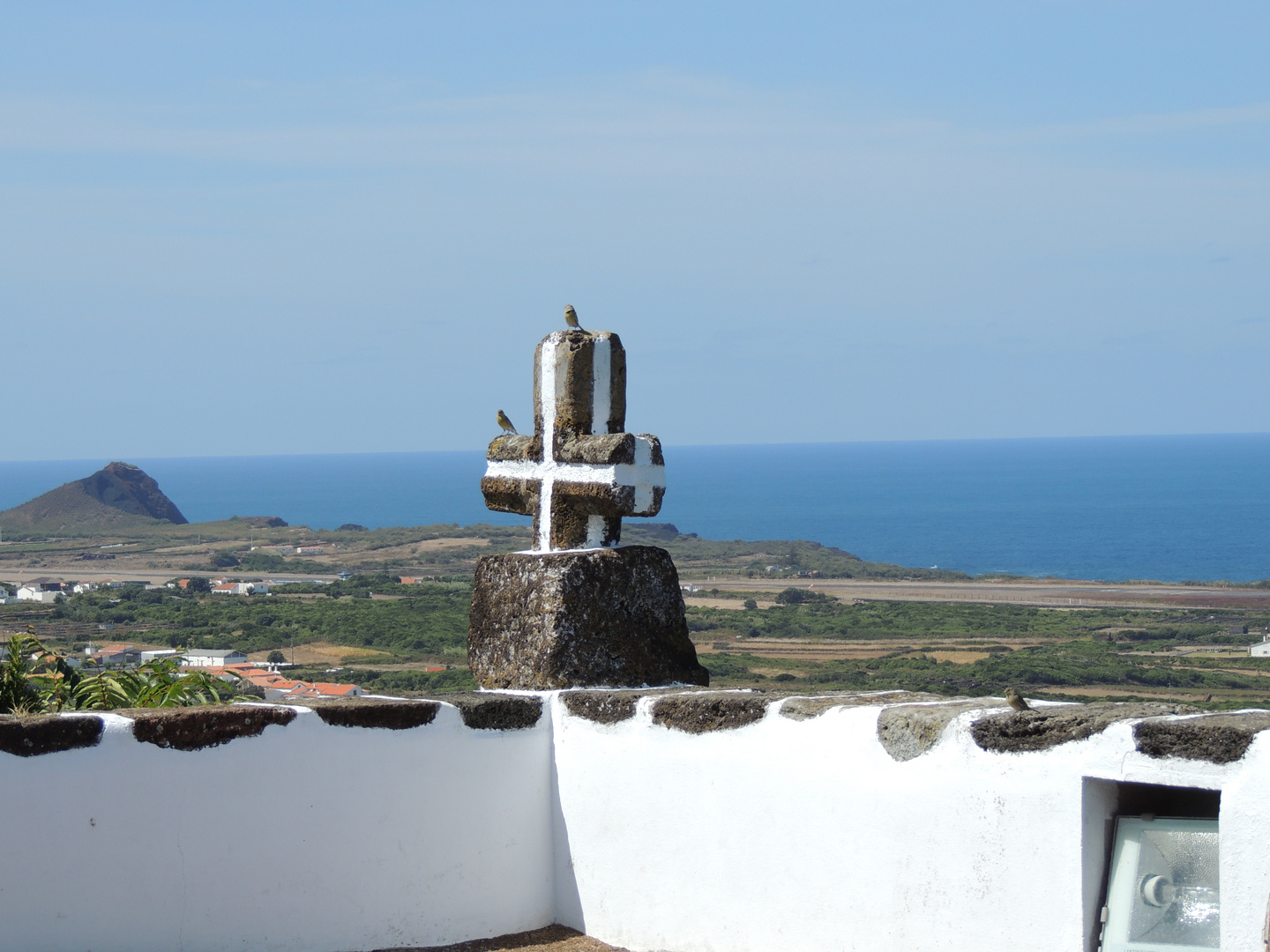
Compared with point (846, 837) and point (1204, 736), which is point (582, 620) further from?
point (1204, 736)

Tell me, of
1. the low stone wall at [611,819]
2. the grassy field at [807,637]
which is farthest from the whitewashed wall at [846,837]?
the grassy field at [807,637]

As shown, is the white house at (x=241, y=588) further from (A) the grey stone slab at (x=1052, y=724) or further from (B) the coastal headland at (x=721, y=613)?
(A) the grey stone slab at (x=1052, y=724)

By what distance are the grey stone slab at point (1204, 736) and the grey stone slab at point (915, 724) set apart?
47cm

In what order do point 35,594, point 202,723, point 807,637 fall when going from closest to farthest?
point 202,723, point 35,594, point 807,637

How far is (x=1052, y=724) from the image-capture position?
3674 millimetres

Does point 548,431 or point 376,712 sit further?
point 548,431

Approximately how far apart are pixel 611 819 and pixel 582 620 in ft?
2.18

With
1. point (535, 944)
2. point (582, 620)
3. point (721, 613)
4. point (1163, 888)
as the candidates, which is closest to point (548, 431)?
point (582, 620)

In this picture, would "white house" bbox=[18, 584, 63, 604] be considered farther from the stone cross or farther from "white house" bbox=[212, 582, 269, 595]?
the stone cross

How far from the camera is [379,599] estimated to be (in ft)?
232

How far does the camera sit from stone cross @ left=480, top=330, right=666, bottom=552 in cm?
525

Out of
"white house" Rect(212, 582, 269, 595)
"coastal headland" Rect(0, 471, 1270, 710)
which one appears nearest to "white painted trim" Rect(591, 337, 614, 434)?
"coastal headland" Rect(0, 471, 1270, 710)

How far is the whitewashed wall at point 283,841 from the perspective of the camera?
14.2 ft

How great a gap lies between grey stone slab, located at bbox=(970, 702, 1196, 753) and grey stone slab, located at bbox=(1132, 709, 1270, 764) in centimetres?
8
